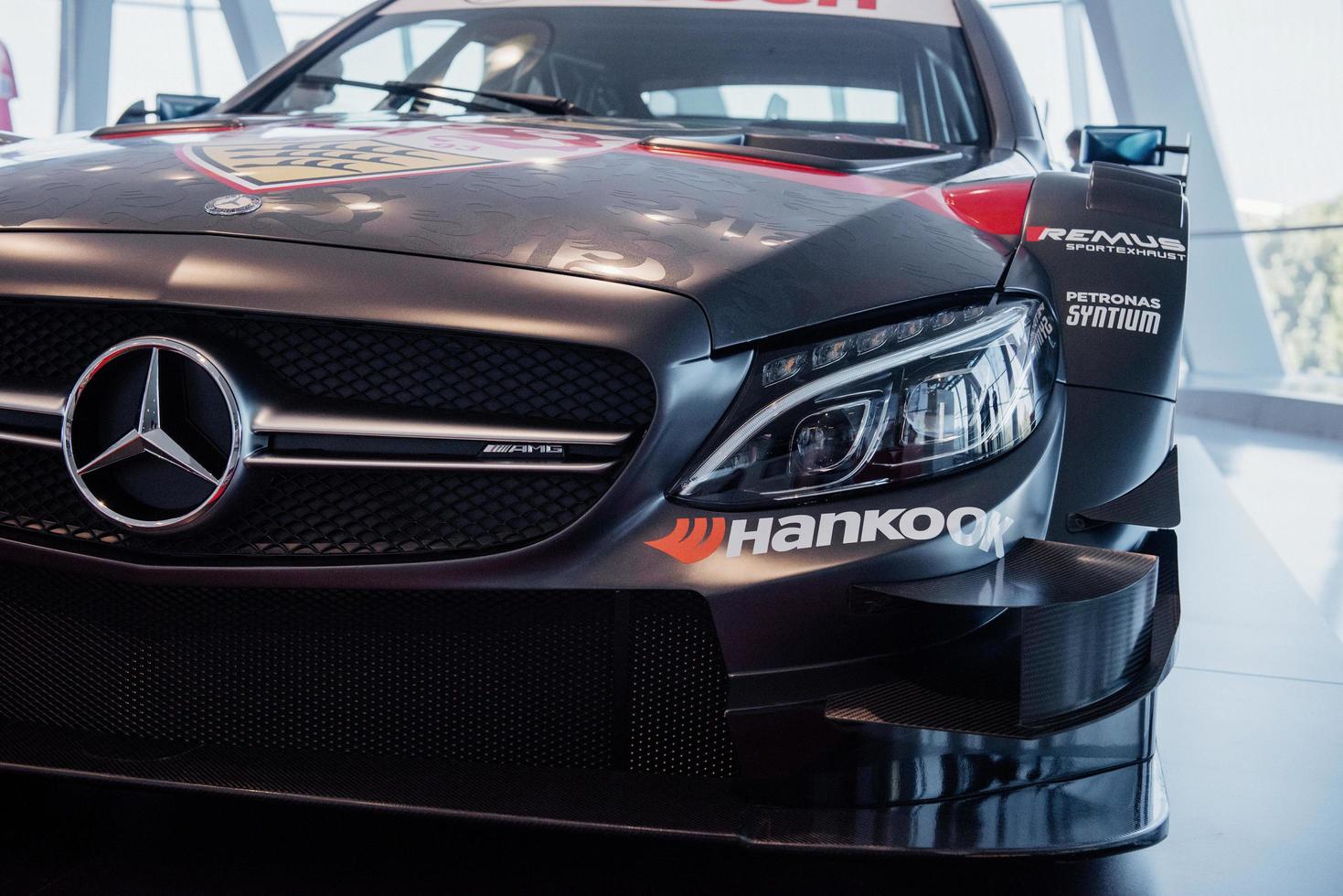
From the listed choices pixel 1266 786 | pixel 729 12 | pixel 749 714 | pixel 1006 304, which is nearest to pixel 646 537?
pixel 749 714

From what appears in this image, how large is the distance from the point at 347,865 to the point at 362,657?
28 cm

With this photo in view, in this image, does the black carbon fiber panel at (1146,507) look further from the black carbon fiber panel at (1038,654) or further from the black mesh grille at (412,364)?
the black mesh grille at (412,364)

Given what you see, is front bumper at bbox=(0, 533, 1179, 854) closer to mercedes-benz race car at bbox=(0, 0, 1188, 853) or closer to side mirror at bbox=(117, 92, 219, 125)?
mercedes-benz race car at bbox=(0, 0, 1188, 853)

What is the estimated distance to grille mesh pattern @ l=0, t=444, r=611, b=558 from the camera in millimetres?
1036

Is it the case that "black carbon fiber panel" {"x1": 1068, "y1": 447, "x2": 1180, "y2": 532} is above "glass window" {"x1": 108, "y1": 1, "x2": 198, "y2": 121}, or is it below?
below

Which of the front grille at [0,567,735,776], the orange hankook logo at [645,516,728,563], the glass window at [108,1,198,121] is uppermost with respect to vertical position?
the glass window at [108,1,198,121]

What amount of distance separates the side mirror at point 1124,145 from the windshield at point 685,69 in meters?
0.31

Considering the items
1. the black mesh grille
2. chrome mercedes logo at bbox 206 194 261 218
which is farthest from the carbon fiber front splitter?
chrome mercedes logo at bbox 206 194 261 218

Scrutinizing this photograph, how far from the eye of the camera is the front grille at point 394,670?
1.05 m

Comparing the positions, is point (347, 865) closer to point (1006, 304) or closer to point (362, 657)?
point (362, 657)

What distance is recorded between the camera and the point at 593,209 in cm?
118

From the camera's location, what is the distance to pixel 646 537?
1.01 meters

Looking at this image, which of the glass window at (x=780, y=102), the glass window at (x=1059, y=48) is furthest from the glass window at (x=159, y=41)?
the glass window at (x=780, y=102)

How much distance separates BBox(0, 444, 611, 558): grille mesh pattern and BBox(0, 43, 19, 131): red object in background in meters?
11.2
